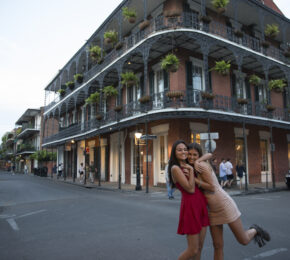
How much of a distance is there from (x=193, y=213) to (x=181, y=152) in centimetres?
64

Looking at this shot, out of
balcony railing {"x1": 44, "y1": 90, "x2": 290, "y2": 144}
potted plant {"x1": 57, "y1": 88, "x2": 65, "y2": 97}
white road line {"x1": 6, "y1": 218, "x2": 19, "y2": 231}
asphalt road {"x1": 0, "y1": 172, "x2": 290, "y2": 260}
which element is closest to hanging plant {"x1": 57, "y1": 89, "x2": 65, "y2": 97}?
potted plant {"x1": 57, "y1": 88, "x2": 65, "y2": 97}

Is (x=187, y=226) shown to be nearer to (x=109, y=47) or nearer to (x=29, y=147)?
(x=109, y=47)

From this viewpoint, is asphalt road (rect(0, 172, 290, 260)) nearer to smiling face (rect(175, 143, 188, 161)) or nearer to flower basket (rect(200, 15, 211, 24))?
smiling face (rect(175, 143, 188, 161))

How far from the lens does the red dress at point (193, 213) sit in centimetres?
265

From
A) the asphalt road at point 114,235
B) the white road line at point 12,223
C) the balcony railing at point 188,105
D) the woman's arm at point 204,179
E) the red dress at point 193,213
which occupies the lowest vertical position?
the white road line at point 12,223

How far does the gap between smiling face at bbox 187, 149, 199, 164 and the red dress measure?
12.6 inches

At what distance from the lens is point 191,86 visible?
14.2 metres

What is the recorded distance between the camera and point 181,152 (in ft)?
9.53

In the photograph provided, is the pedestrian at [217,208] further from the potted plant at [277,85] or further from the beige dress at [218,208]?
the potted plant at [277,85]

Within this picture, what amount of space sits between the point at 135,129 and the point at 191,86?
183 inches

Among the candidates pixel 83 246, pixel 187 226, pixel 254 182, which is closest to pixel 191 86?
pixel 254 182

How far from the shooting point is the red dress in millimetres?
2648

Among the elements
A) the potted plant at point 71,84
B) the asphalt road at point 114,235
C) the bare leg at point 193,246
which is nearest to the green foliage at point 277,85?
Answer: the asphalt road at point 114,235

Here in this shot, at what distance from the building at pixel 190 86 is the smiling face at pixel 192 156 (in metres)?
8.94
